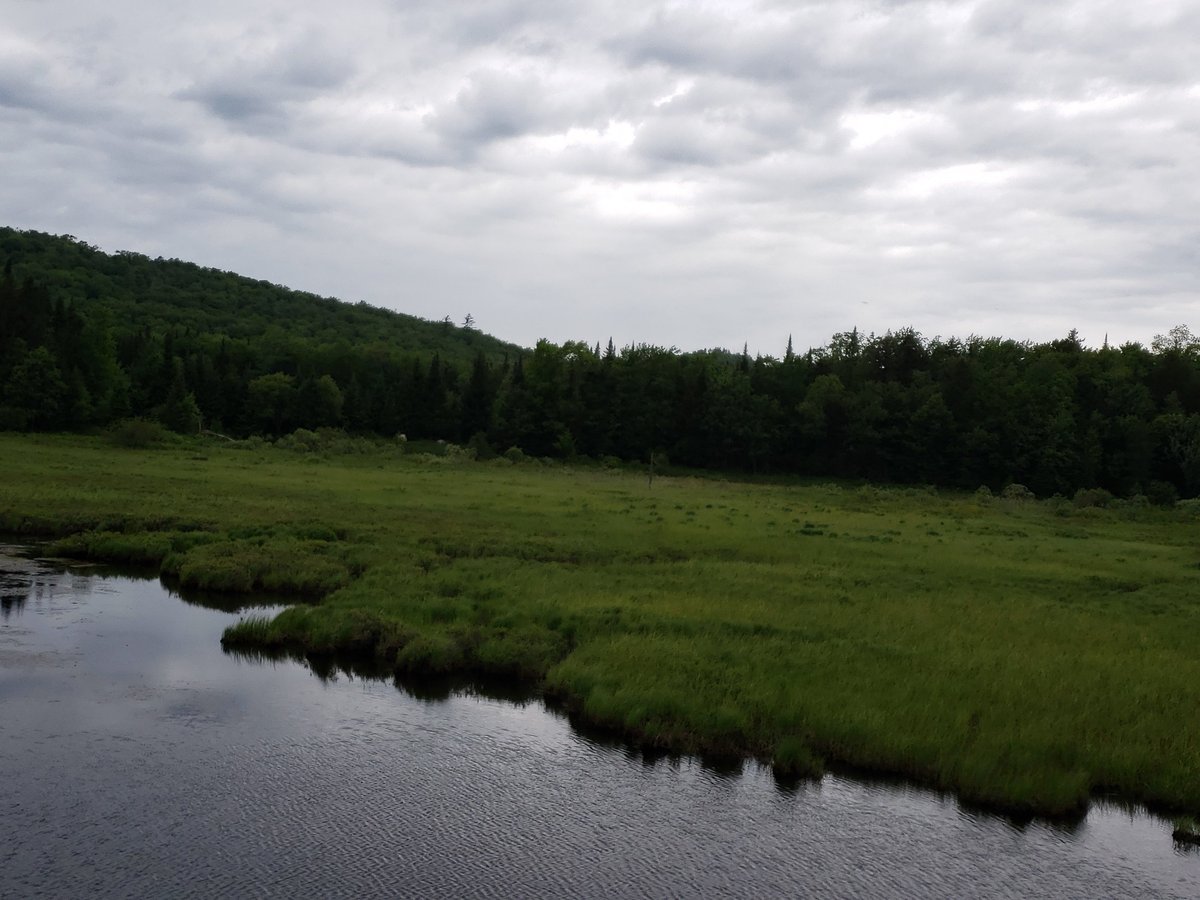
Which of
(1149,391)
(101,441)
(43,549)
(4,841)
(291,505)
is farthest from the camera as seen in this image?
(1149,391)

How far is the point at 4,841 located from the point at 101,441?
6798cm

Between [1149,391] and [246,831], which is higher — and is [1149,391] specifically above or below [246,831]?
above

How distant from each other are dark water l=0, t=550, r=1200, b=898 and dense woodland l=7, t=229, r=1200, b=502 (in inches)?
2889

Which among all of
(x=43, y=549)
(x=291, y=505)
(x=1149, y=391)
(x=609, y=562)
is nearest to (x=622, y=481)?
(x=291, y=505)

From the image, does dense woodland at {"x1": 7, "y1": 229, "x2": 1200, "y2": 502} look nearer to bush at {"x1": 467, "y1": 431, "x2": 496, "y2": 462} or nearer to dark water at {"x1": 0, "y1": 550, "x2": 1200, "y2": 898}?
bush at {"x1": 467, "y1": 431, "x2": 496, "y2": 462}

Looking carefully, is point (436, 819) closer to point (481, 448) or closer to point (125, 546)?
point (125, 546)

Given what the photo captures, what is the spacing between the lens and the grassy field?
1612cm

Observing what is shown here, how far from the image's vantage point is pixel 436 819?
13.3 meters

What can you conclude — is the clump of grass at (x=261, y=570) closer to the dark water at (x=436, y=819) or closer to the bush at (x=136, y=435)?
the dark water at (x=436, y=819)

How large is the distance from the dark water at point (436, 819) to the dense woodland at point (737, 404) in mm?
73392

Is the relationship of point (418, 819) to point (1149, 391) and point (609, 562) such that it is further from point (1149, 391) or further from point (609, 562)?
point (1149, 391)

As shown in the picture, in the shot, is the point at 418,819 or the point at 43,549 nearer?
the point at 418,819

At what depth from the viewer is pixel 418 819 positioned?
13281 millimetres

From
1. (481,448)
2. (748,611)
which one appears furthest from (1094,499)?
(748,611)
